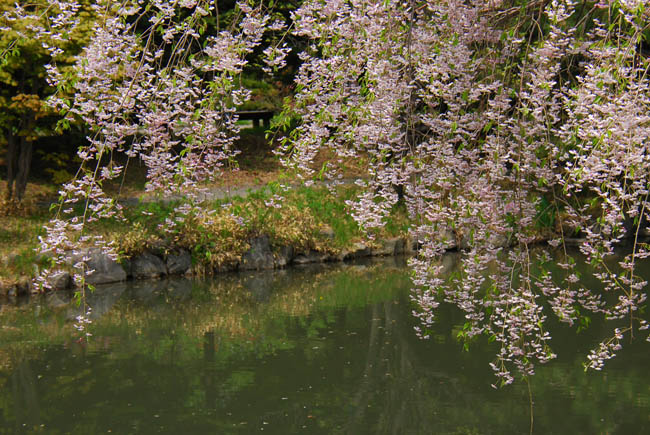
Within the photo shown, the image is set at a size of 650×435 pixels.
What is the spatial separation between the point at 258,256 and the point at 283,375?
18.1 feet

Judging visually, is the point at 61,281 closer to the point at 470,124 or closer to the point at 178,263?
the point at 178,263

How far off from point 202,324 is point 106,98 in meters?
6.00

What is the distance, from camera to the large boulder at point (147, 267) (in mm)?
11773

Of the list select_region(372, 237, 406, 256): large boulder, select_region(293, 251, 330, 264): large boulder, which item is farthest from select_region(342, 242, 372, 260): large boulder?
select_region(293, 251, 330, 264): large boulder

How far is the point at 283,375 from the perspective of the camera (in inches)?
283

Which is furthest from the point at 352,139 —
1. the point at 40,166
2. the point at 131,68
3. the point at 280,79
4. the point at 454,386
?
the point at 280,79

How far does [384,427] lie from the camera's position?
6.02 m

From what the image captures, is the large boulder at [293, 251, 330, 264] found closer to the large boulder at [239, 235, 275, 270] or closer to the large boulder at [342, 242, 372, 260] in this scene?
the large boulder at [342, 242, 372, 260]

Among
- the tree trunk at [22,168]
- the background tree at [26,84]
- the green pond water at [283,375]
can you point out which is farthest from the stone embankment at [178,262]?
the background tree at [26,84]

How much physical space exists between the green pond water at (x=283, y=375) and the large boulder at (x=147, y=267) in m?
1.37

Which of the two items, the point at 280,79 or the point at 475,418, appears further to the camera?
the point at 280,79

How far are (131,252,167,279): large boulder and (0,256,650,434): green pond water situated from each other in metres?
1.37

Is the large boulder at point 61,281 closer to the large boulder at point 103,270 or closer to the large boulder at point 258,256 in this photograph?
the large boulder at point 103,270

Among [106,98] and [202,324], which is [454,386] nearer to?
[202,324]
